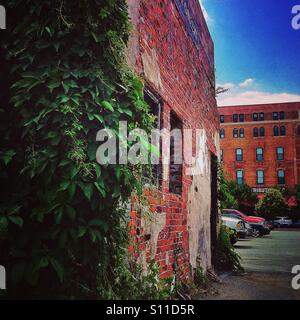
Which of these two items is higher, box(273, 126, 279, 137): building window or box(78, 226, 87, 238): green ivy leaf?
box(273, 126, 279, 137): building window

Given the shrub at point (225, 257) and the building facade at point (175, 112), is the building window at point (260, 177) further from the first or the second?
the building facade at point (175, 112)

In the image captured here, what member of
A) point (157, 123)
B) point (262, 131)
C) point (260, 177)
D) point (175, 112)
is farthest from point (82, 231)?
point (262, 131)

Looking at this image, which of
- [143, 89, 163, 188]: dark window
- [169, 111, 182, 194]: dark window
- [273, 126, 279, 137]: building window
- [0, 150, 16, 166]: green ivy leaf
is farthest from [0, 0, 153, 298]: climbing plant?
[273, 126, 279, 137]: building window

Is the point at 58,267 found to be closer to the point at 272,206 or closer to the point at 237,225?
the point at 237,225

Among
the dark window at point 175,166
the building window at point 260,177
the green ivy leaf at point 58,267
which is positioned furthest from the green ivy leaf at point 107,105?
the building window at point 260,177

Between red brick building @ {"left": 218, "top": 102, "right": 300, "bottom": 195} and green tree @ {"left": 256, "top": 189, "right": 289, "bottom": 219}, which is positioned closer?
green tree @ {"left": 256, "top": 189, "right": 289, "bottom": 219}

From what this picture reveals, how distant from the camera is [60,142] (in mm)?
2621

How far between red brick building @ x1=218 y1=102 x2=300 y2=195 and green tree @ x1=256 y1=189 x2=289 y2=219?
269 inches

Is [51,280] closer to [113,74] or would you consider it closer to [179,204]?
[113,74]

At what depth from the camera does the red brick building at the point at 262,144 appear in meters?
45.2

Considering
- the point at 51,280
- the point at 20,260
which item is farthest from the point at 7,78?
the point at 51,280

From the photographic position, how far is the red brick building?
45.2 m

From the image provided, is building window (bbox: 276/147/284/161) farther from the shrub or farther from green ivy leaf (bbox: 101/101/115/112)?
green ivy leaf (bbox: 101/101/115/112)

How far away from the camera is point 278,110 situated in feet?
152
